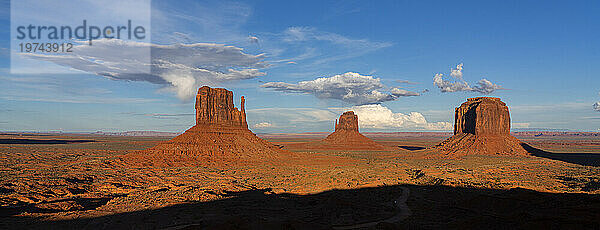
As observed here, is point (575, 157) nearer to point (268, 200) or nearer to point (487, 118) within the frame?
point (487, 118)

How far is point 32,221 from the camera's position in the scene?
17.5 metres

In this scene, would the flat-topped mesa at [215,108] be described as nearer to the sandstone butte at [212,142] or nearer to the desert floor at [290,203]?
the sandstone butte at [212,142]

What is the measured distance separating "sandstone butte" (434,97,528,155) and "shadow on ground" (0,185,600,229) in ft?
214

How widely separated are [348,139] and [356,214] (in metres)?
104

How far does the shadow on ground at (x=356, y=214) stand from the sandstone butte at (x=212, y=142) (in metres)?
31.6

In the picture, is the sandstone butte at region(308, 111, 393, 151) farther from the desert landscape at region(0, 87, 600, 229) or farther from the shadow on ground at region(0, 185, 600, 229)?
the shadow on ground at region(0, 185, 600, 229)

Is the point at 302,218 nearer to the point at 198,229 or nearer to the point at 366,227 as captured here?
the point at 366,227

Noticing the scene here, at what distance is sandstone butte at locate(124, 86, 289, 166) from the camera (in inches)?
2124

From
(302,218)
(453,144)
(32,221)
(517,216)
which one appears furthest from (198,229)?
(453,144)

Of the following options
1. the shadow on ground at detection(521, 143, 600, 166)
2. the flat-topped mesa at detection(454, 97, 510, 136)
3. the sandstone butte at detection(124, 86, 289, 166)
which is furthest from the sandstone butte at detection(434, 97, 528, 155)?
the sandstone butte at detection(124, 86, 289, 166)

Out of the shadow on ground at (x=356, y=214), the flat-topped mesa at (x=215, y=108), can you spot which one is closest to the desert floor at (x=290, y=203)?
the shadow on ground at (x=356, y=214)

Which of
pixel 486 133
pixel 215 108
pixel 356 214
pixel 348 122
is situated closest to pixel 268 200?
→ pixel 356 214

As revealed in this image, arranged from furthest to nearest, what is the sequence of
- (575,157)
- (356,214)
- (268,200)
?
(575,157), (268,200), (356,214)

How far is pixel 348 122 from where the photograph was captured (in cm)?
12912
